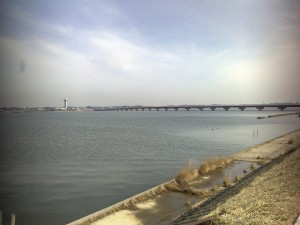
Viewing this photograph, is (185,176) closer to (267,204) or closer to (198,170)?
(198,170)

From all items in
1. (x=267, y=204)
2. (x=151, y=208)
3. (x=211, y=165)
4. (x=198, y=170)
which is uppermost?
(x=267, y=204)

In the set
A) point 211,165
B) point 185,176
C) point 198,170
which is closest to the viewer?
point 185,176

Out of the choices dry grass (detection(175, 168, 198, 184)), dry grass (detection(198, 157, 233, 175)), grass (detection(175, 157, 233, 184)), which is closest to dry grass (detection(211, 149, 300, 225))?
dry grass (detection(175, 168, 198, 184))

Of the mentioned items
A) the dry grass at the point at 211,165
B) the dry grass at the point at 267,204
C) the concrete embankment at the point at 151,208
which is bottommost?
the concrete embankment at the point at 151,208

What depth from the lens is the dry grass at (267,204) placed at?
890 cm

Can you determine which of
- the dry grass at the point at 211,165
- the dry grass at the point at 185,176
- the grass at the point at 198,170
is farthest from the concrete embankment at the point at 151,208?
the dry grass at the point at 211,165

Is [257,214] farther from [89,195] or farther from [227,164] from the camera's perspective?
[227,164]

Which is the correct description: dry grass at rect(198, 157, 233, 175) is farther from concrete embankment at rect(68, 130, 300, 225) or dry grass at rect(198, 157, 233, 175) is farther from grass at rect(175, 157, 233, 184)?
concrete embankment at rect(68, 130, 300, 225)

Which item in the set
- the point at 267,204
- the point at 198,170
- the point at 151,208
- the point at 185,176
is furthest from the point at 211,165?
the point at 267,204

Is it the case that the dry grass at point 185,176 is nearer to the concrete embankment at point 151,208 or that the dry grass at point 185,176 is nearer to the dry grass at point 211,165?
the concrete embankment at point 151,208

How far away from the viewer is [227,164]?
26.8 m

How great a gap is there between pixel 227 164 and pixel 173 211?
13624mm

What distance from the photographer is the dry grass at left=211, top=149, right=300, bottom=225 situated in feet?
29.2

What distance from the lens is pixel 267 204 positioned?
10.3m
